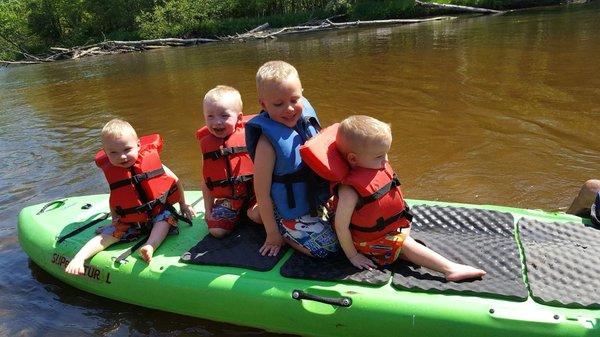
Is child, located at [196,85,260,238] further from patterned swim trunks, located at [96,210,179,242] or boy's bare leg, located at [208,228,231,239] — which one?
patterned swim trunks, located at [96,210,179,242]

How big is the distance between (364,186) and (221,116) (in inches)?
47.8

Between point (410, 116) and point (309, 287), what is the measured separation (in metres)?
5.31

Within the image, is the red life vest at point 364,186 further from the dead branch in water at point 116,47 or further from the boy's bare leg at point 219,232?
the dead branch in water at point 116,47

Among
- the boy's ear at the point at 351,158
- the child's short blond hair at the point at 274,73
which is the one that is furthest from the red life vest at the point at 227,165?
the boy's ear at the point at 351,158

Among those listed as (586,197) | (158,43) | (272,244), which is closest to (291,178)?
(272,244)

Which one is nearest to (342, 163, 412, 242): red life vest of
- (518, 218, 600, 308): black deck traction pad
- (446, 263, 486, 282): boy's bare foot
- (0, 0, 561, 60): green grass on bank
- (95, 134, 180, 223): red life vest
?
(446, 263, 486, 282): boy's bare foot

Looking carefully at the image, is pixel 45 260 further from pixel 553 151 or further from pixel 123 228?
pixel 553 151

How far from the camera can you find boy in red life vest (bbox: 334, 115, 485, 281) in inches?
109

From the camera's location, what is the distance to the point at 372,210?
286cm

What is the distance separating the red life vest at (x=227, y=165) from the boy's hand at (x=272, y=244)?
0.52 meters

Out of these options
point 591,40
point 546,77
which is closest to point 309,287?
point 546,77

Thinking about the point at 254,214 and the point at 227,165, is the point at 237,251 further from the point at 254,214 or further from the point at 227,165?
the point at 227,165

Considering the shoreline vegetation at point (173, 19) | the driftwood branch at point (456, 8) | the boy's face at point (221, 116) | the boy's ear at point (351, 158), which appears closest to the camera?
the boy's ear at point (351, 158)

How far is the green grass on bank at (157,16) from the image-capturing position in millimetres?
28516
